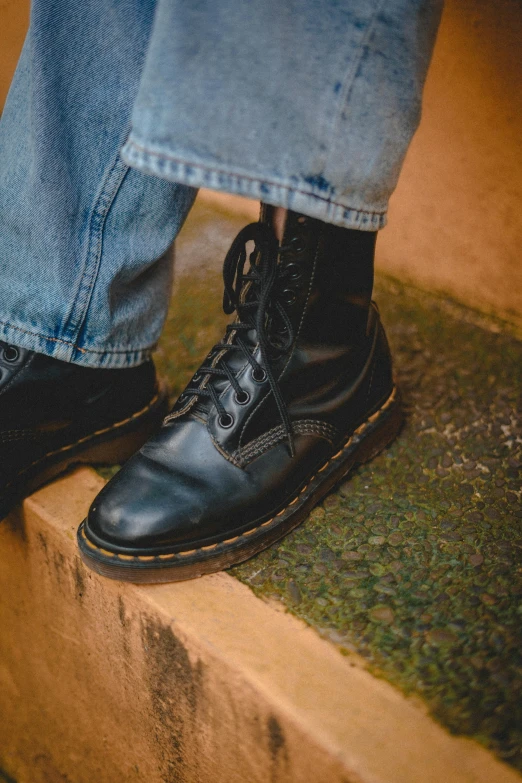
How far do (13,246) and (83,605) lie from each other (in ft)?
1.64

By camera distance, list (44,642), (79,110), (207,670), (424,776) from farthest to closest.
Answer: (44,642)
(79,110)
(207,670)
(424,776)

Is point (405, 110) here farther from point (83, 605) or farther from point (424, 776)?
point (83, 605)

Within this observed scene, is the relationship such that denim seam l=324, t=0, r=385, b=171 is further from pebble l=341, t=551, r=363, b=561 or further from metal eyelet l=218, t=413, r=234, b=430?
pebble l=341, t=551, r=363, b=561

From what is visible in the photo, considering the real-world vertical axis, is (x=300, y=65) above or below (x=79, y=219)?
above

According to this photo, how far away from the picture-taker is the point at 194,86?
21.6 inches

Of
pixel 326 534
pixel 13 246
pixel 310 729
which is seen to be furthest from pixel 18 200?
pixel 310 729

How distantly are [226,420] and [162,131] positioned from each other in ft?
1.11

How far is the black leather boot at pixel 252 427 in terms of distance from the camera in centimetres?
70

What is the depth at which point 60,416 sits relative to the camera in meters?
0.85

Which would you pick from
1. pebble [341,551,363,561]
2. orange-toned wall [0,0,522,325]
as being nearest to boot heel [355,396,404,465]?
pebble [341,551,363,561]

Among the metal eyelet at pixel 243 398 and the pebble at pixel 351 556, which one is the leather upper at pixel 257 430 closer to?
the metal eyelet at pixel 243 398

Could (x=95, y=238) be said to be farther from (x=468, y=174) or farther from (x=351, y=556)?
(x=468, y=174)

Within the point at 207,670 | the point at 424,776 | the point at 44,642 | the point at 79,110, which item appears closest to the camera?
the point at 424,776

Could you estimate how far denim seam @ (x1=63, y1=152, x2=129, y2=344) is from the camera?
762mm
